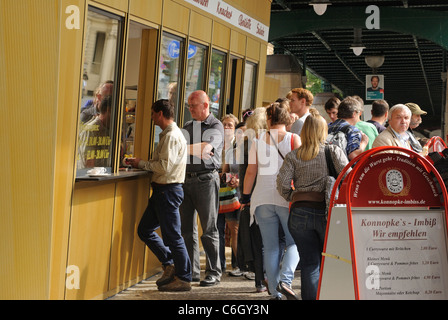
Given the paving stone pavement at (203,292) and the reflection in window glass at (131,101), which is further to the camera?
the reflection in window glass at (131,101)

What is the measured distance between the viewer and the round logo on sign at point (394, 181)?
446 cm

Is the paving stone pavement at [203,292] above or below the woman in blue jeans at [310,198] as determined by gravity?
below

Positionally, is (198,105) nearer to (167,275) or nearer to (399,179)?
(167,275)

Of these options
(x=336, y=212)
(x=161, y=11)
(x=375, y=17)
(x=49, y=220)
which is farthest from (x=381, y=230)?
(x=375, y=17)

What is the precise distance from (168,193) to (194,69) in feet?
8.66

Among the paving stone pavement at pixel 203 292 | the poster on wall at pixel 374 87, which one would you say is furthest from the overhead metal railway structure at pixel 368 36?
the paving stone pavement at pixel 203 292

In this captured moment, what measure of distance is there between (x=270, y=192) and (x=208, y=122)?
4.19 feet

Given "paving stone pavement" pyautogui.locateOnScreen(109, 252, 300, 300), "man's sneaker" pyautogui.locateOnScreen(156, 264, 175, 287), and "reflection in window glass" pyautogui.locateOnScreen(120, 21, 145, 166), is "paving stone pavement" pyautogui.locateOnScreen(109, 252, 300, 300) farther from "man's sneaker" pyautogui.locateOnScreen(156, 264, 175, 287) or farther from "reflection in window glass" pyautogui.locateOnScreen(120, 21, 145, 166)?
"reflection in window glass" pyautogui.locateOnScreen(120, 21, 145, 166)

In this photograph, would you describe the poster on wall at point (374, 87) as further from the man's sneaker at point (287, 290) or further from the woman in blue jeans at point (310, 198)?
the woman in blue jeans at point (310, 198)

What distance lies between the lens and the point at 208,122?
7082mm

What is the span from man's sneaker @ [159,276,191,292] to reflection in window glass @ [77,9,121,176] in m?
1.22

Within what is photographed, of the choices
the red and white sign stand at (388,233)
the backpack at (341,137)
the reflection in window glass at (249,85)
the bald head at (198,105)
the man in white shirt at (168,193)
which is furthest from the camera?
the reflection in window glass at (249,85)

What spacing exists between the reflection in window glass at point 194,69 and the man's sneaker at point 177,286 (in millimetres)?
2412

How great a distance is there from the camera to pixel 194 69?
8.72 m
